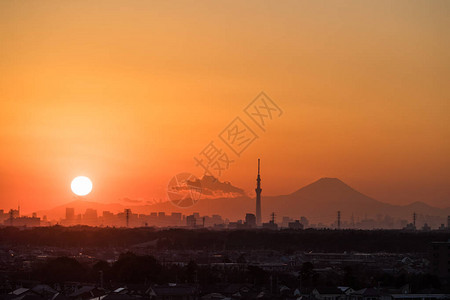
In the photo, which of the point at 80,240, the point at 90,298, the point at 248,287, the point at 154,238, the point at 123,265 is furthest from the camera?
the point at 154,238

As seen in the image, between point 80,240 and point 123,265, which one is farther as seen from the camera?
point 80,240

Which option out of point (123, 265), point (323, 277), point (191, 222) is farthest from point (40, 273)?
point (191, 222)

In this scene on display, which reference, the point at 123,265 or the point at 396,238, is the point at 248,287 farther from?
the point at 396,238

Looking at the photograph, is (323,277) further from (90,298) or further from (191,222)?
(191,222)

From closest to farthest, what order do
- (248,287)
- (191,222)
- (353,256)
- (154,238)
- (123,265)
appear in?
(248,287)
(123,265)
(353,256)
(154,238)
(191,222)

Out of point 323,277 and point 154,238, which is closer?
point 323,277

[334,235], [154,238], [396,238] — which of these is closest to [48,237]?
[154,238]

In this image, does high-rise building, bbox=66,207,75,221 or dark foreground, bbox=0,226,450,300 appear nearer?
dark foreground, bbox=0,226,450,300

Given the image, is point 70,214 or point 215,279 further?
point 70,214

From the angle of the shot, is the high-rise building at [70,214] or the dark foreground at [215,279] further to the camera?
the high-rise building at [70,214]
